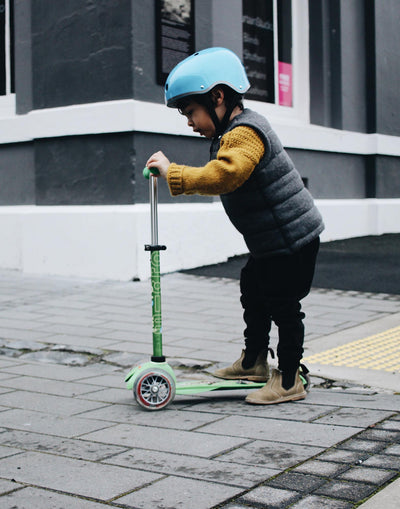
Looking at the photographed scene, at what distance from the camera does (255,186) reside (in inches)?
134

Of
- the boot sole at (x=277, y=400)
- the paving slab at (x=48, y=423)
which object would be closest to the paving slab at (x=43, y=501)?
the paving slab at (x=48, y=423)

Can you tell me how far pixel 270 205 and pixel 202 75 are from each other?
0.64 metres

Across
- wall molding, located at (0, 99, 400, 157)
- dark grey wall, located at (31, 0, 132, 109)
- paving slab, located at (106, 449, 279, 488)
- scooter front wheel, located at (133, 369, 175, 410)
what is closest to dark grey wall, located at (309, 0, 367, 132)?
wall molding, located at (0, 99, 400, 157)

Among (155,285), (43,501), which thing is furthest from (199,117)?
(43,501)

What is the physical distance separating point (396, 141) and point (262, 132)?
9339 mm

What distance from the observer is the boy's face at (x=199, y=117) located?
11.3ft

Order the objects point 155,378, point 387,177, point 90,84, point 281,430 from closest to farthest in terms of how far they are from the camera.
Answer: point 281,430, point 155,378, point 90,84, point 387,177

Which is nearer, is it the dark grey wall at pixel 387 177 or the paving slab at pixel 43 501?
the paving slab at pixel 43 501

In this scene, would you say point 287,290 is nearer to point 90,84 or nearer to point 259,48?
point 90,84

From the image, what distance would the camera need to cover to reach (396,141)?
12141mm

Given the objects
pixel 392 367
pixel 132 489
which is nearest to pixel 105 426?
pixel 132 489

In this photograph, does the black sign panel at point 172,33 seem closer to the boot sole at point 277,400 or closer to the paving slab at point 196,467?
the boot sole at point 277,400

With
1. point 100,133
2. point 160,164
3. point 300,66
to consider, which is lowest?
point 160,164

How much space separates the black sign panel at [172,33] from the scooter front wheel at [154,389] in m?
5.20
